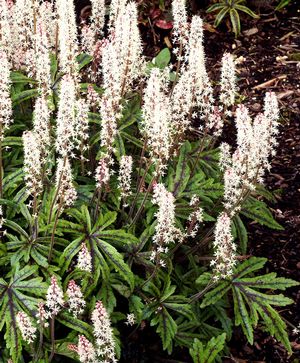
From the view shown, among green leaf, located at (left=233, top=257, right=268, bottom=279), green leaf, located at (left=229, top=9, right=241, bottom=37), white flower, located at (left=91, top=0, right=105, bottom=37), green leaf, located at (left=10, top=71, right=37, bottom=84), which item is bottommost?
green leaf, located at (left=233, top=257, right=268, bottom=279)

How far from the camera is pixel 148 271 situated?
197 inches

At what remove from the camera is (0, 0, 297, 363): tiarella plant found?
14.0 feet

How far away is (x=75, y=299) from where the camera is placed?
3.95 metres

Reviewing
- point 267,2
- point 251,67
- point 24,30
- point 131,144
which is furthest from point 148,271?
point 267,2

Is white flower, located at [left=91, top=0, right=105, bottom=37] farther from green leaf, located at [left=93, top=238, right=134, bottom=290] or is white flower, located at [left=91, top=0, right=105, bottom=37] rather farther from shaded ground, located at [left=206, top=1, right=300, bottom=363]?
shaded ground, located at [left=206, top=1, right=300, bottom=363]

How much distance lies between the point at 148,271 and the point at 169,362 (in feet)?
2.63

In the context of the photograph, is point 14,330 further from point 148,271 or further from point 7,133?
point 7,133

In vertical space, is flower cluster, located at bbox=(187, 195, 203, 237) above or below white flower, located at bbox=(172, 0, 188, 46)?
below

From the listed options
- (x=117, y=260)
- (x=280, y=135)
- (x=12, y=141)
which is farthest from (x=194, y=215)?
(x=280, y=135)

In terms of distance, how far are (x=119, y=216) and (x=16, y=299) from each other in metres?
1.39

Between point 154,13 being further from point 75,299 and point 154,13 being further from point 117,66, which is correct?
point 75,299

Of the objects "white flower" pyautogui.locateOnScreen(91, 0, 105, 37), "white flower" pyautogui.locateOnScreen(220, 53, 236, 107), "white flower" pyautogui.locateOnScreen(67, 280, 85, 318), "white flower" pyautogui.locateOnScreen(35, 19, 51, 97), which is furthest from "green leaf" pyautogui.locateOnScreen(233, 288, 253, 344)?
"white flower" pyautogui.locateOnScreen(91, 0, 105, 37)

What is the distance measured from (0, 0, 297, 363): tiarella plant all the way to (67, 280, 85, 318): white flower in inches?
0.5

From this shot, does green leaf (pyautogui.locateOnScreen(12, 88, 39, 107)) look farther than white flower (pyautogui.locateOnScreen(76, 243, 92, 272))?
Yes
